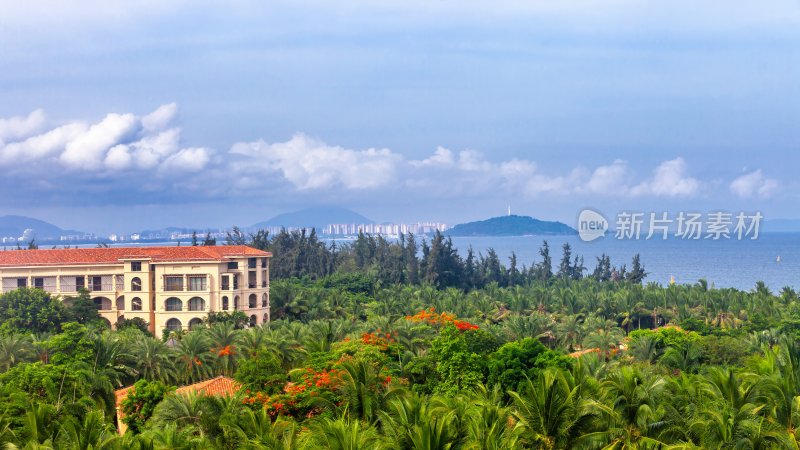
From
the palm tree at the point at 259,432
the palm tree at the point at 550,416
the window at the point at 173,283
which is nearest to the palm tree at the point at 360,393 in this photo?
the palm tree at the point at 259,432

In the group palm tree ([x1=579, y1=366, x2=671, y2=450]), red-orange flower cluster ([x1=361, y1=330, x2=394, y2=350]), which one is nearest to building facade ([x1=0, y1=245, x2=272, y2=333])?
red-orange flower cluster ([x1=361, y1=330, x2=394, y2=350])

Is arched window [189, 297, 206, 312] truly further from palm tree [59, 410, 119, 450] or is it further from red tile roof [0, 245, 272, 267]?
palm tree [59, 410, 119, 450]

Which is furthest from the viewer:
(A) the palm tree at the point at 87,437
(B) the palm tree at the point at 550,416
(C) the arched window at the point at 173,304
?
(C) the arched window at the point at 173,304

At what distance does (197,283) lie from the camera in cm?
7569

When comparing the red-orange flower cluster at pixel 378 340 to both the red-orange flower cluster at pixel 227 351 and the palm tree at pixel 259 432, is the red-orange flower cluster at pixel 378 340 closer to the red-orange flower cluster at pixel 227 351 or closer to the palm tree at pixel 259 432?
the red-orange flower cluster at pixel 227 351

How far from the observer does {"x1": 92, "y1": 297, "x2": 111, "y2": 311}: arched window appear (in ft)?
252

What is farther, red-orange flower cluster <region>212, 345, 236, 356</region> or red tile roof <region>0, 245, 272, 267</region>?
red tile roof <region>0, 245, 272, 267</region>

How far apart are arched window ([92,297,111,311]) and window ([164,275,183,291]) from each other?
510 cm

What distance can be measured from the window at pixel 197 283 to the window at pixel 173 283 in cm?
75

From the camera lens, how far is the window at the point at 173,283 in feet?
248

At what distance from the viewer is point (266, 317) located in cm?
7756

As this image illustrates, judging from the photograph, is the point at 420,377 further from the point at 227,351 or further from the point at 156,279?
the point at 156,279

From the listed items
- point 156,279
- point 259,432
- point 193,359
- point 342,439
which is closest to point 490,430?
point 342,439

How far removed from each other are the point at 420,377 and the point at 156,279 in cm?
3656
